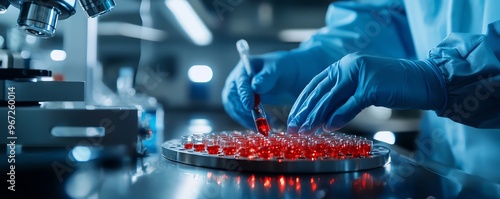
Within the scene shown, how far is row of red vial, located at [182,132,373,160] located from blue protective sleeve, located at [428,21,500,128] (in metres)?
0.23

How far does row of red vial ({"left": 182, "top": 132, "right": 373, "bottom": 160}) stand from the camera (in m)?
0.82

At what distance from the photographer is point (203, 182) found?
0.69m

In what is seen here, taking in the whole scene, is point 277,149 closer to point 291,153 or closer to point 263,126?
point 291,153

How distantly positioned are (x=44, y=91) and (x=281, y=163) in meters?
0.51

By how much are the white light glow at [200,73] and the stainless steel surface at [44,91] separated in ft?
13.5

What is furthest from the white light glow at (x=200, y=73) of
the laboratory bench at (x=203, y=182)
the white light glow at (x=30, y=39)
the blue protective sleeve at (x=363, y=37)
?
the laboratory bench at (x=203, y=182)

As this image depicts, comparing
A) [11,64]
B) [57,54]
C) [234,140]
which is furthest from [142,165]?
[57,54]

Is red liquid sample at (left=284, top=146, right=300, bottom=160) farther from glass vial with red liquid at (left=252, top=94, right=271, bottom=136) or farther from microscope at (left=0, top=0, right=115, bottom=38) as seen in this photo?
microscope at (left=0, top=0, right=115, bottom=38)

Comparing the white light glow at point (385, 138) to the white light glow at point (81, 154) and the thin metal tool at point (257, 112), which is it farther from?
the white light glow at point (81, 154)

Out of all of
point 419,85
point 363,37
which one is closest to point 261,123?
point 419,85

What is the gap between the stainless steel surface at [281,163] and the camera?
2.50 feet

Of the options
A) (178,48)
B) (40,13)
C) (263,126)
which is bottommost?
(263,126)

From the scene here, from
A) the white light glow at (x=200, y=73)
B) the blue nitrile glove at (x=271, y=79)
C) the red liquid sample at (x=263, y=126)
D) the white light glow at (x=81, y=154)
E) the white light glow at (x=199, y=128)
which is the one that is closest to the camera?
the white light glow at (x=81, y=154)

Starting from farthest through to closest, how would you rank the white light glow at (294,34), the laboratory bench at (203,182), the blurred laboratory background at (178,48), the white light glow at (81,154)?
the white light glow at (294,34), the blurred laboratory background at (178,48), the white light glow at (81,154), the laboratory bench at (203,182)
